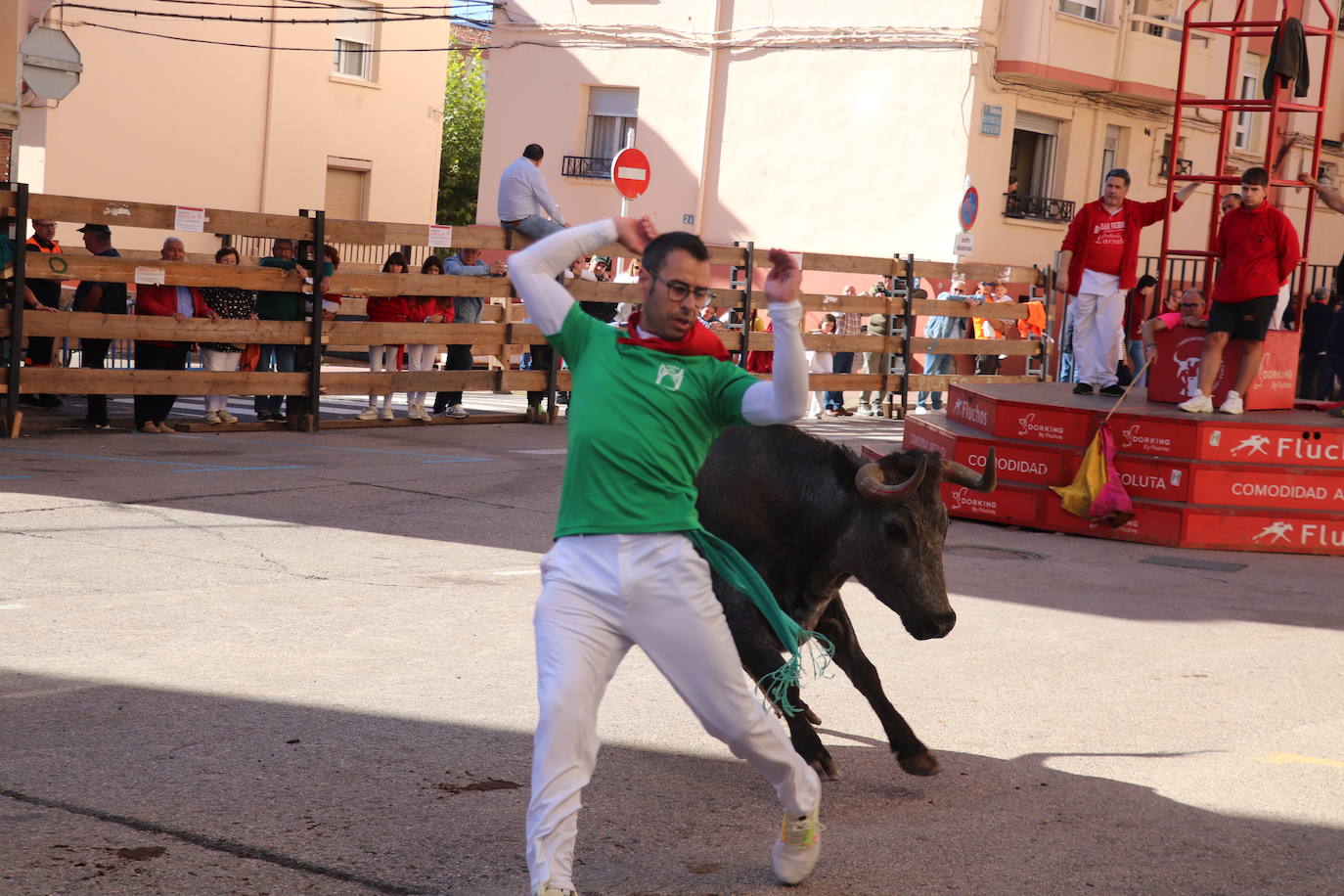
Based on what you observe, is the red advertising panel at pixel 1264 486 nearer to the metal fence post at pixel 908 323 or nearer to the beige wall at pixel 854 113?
the metal fence post at pixel 908 323

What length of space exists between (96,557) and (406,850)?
4.79 m

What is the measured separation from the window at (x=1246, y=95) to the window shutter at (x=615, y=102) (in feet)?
45.2

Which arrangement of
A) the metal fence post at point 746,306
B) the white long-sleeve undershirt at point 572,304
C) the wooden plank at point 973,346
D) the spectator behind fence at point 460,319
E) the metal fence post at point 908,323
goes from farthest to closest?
the wooden plank at point 973,346 → the metal fence post at point 908,323 → the metal fence post at point 746,306 → the spectator behind fence at point 460,319 → the white long-sleeve undershirt at point 572,304

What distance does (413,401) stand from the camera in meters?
17.2

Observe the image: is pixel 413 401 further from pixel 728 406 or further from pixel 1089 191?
pixel 1089 191

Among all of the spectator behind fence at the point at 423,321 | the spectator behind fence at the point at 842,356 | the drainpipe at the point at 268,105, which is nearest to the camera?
the spectator behind fence at the point at 423,321

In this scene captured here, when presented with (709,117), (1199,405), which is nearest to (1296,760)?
(1199,405)

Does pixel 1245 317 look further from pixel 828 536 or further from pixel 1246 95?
pixel 1246 95

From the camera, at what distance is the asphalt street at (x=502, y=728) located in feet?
15.5

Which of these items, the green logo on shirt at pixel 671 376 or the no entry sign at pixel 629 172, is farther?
the no entry sign at pixel 629 172

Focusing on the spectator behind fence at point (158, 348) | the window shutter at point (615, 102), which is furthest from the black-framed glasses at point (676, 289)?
the window shutter at point (615, 102)

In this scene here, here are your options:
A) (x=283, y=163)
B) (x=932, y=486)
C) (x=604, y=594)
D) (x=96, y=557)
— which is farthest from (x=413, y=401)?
(x=283, y=163)

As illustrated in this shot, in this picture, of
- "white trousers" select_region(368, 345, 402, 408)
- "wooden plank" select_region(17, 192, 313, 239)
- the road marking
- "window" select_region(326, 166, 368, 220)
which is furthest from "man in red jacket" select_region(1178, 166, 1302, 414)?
"window" select_region(326, 166, 368, 220)

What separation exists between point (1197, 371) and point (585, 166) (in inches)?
886
